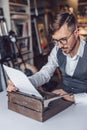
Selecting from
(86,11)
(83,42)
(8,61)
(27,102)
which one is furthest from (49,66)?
(86,11)

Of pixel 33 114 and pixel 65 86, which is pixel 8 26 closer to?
pixel 65 86

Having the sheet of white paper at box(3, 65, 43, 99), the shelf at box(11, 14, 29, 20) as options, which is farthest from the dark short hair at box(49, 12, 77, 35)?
the shelf at box(11, 14, 29, 20)

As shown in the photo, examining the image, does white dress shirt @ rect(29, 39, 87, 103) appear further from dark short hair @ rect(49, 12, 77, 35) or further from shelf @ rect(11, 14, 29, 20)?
shelf @ rect(11, 14, 29, 20)

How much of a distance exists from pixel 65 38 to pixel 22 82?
487mm

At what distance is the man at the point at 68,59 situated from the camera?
1665mm

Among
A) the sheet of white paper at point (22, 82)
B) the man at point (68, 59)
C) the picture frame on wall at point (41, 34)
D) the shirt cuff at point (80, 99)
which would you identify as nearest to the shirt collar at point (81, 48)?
the man at point (68, 59)

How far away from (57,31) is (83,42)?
31 cm

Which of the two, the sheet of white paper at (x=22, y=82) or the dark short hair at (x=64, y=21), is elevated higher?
the dark short hair at (x=64, y=21)

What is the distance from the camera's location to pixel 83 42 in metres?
1.87

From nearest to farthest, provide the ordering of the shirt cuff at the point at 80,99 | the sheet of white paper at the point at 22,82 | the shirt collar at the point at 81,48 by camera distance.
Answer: the sheet of white paper at the point at 22,82 → the shirt cuff at the point at 80,99 → the shirt collar at the point at 81,48

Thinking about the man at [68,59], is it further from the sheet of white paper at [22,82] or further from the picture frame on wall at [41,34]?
the picture frame on wall at [41,34]

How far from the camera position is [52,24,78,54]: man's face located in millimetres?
1670

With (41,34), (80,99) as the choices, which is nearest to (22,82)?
(80,99)

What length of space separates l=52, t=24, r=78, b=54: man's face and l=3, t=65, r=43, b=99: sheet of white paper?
1.41 ft
